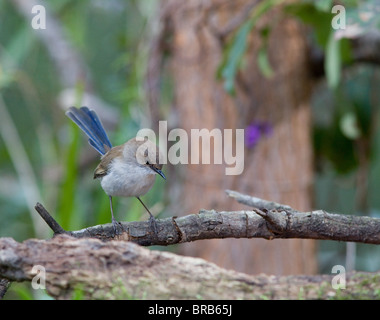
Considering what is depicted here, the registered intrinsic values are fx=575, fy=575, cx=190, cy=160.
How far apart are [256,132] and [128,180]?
1.48m

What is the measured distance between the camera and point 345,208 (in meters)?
5.54

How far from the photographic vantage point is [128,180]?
1.88 meters

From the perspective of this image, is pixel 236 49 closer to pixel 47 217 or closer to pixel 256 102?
pixel 256 102

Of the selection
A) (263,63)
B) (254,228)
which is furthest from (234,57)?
(254,228)

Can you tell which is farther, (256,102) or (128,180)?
(256,102)

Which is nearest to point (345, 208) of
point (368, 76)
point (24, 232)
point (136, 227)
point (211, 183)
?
point (368, 76)

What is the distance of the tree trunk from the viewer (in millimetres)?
3252

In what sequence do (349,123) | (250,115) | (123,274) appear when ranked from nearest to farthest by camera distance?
(123,274) → (250,115) → (349,123)

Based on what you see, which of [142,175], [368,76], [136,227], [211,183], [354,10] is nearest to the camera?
[136,227]

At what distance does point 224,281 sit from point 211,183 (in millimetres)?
2120

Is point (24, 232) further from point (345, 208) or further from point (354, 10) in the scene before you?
point (354, 10)

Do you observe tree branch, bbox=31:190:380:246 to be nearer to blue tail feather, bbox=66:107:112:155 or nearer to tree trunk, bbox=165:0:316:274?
blue tail feather, bbox=66:107:112:155
